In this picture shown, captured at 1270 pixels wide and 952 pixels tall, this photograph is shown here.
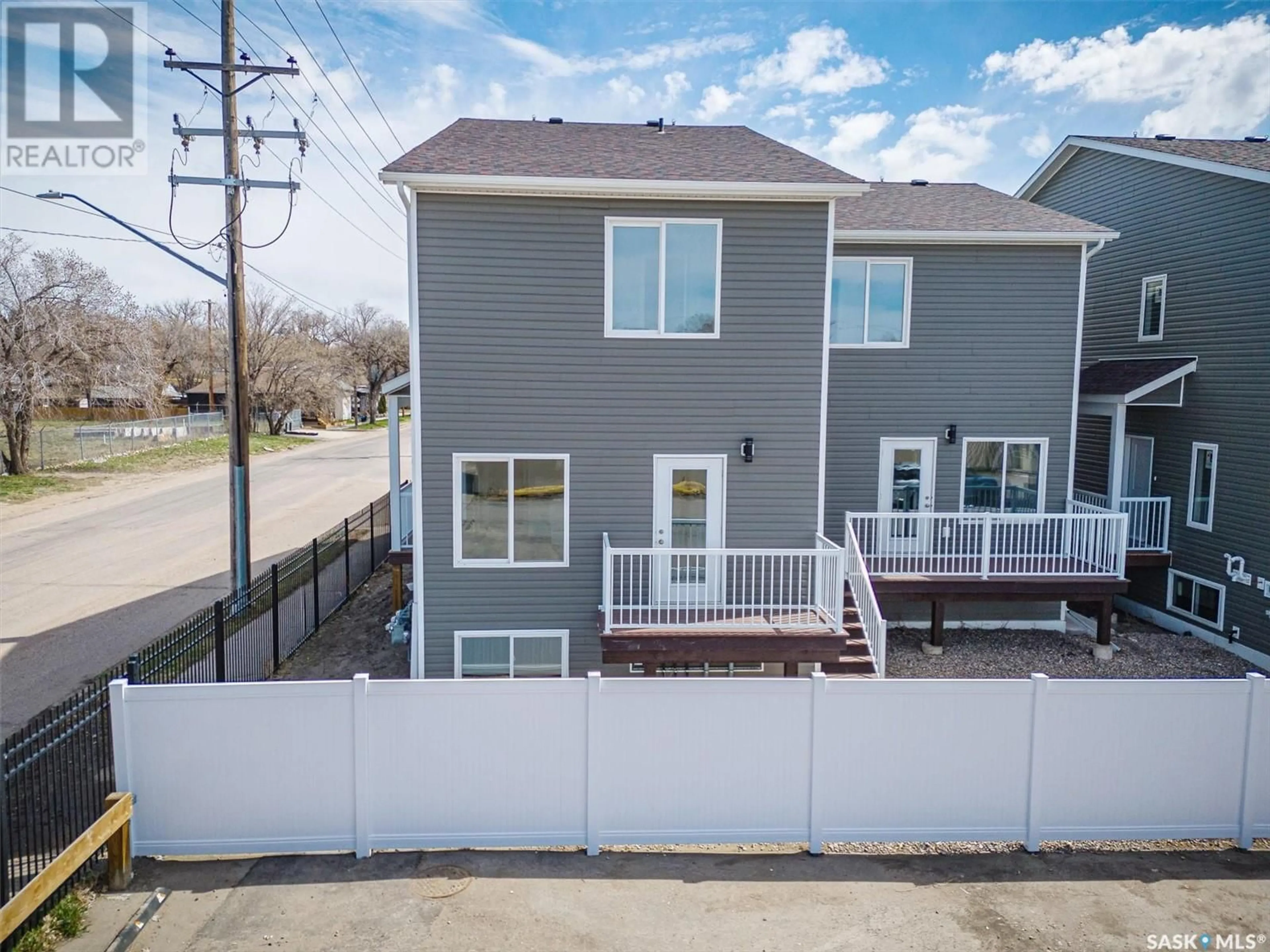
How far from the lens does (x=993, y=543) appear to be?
12.2 metres

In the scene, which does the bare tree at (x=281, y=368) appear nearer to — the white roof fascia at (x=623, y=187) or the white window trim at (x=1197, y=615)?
the white roof fascia at (x=623, y=187)

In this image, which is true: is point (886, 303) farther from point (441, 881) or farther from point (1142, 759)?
point (441, 881)

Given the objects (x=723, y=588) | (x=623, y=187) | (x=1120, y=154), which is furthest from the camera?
(x=1120, y=154)

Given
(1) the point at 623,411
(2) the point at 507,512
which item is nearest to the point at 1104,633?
(1) the point at 623,411

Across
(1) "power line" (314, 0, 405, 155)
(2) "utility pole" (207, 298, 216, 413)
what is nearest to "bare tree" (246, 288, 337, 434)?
(2) "utility pole" (207, 298, 216, 413)

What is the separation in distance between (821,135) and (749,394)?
9.70 metres

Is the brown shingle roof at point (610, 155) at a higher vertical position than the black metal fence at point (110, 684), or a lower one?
higher

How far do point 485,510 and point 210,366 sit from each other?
150 feet

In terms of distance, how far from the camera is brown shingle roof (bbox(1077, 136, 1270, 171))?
40.0 ft

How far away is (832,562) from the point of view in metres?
9.21

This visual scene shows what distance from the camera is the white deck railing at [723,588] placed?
883cm

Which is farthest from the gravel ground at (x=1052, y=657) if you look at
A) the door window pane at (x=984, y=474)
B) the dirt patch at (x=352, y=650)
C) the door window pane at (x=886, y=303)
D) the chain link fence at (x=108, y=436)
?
the chain link fence at (x=108, y=436)

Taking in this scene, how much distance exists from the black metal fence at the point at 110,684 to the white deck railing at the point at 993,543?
25.6 feet

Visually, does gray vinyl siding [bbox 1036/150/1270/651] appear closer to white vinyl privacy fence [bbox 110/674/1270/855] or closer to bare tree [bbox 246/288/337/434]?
white vinyl privacy fence [bbox 110/674/1270/855]
